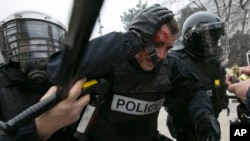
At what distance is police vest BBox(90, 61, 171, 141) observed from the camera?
1.71 meters

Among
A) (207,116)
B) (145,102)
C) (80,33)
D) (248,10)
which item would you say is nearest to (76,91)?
(80,33)

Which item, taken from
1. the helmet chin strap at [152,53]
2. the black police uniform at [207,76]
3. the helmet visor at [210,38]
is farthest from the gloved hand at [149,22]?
the helmet visor at [210,38]

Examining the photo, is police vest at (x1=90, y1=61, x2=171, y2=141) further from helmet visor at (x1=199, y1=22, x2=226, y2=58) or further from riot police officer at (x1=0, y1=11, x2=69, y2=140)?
helmet visor at (x1=199, y1=22, x2=226, y2=58)

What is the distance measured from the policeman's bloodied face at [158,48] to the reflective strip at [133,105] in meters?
0.20

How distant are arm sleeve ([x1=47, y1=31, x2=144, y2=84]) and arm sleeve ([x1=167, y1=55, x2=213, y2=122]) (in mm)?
689

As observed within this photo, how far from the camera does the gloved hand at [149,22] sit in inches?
56.6

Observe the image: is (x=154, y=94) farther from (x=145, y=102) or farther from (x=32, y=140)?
(x=32, y=140)

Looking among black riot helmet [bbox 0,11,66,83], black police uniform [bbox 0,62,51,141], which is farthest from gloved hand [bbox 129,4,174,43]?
black police uniform [bbox 0,62,51,141]

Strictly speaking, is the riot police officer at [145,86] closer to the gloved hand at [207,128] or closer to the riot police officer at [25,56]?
the gloved hand at [207,128]

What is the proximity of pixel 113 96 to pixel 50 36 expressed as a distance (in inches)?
20.2

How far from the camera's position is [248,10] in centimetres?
1363

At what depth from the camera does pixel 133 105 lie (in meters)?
1.77

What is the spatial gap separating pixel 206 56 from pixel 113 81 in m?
1.22

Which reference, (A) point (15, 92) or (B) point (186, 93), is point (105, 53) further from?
(B) point (186, 93)
